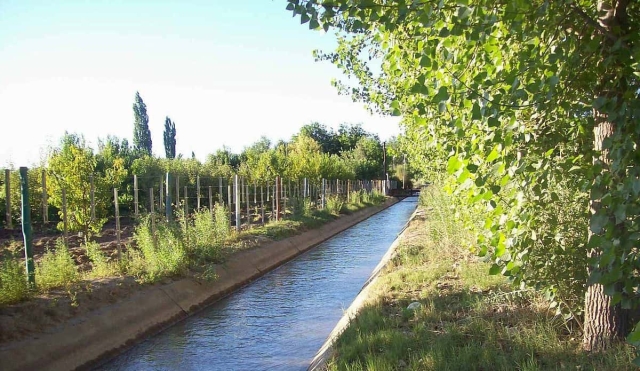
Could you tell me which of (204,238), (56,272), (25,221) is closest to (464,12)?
(56,272)

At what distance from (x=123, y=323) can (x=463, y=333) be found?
647 centimetres

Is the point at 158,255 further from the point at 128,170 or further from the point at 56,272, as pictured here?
the point at 128,170

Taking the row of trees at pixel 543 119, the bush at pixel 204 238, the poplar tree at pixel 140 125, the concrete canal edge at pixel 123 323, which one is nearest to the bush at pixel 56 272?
the concrete canal edge at pixel 123 323

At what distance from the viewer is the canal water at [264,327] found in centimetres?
834

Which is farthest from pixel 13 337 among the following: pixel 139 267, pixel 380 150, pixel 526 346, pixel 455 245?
pixel 380 150

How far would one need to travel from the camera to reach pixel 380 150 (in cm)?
8688

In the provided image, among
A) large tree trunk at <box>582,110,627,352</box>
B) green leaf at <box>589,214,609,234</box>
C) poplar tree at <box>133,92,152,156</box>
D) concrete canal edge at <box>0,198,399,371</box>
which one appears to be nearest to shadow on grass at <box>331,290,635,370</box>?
large tree trunk at <box>582,110,627,352</box>

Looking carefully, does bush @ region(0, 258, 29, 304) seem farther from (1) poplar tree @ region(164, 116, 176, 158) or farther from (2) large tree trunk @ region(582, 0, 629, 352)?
(1) poplar tree @ region(164, 116, 176, 158)

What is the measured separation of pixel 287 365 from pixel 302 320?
8.51 feet

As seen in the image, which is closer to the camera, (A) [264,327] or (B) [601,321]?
(B) [601,321]

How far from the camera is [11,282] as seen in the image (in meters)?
7.97

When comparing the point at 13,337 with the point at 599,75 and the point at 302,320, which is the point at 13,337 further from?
the point at 599,75

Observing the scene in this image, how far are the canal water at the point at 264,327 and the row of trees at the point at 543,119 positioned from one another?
4509mm

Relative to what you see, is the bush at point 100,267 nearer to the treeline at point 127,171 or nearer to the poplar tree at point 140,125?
the treeline at point 127,171
